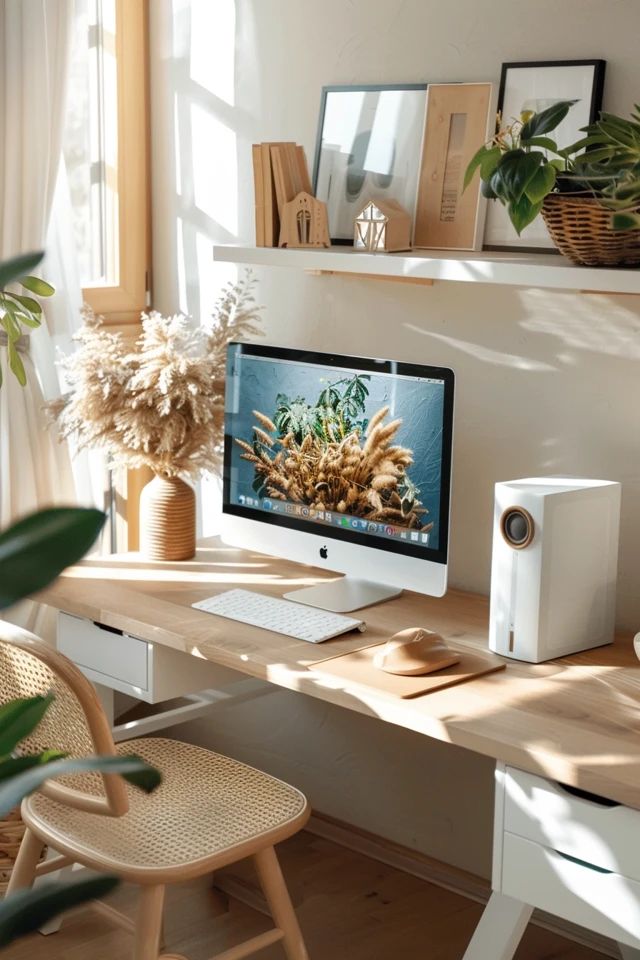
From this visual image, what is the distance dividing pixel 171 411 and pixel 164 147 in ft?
2.73

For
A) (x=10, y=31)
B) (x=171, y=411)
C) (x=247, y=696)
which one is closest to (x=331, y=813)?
(x=247, y=696)

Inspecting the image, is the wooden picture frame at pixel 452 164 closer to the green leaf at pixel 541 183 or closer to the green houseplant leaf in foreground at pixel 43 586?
the green leaf at pixel 541 183

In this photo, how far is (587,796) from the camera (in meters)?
1.60

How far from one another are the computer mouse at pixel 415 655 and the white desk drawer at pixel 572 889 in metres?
0.31

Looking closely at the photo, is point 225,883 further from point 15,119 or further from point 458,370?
point 15,119

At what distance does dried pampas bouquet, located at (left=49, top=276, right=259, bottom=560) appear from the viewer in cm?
242

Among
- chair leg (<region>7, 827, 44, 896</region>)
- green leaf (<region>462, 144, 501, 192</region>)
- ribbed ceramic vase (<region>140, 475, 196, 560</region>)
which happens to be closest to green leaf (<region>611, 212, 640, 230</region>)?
green leaf (<region>462, 144, 501, 192</region>)

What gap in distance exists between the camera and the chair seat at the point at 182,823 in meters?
1.80

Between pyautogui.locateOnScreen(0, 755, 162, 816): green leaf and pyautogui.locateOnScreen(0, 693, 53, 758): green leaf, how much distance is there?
0.05 ft

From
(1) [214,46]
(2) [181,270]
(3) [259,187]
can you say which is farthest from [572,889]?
(1) [214,46]

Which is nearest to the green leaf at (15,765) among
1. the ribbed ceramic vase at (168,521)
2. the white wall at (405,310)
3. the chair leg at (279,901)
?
the chair leg at (279,901)

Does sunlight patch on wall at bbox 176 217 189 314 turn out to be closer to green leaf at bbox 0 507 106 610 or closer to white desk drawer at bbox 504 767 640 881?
white desk drawer at bbox 504 767 640 881

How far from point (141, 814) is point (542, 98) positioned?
1390 mm

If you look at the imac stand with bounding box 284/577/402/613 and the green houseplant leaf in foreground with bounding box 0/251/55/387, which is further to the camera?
the imac stand with bounding box 284/577/402/613
